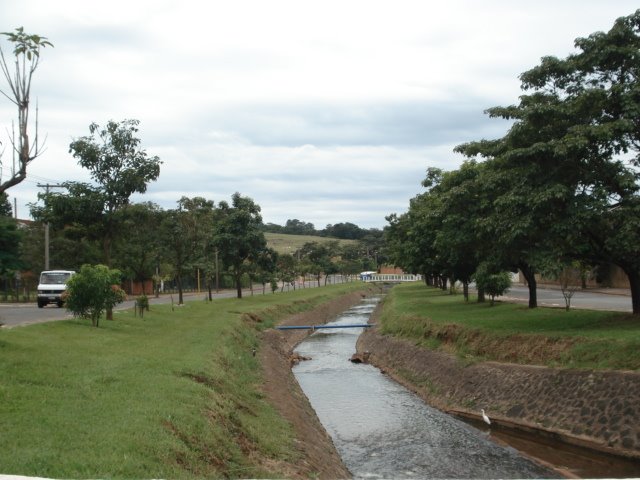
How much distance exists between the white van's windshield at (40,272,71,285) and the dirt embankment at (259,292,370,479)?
1220cm

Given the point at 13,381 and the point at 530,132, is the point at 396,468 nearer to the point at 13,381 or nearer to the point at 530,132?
the point at 13,381

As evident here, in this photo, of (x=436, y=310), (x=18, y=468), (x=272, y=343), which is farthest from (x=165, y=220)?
(x=18, y=468)

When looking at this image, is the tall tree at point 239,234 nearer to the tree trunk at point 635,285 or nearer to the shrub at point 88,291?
the shrub at point 88,291

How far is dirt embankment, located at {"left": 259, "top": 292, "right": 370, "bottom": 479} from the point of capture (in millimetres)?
11913

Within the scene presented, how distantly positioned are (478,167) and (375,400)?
12.2 meters

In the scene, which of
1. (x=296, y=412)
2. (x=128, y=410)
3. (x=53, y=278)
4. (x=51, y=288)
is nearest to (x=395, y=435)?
(x=296, y=412)

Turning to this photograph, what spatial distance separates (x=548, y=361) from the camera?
17.4 metres

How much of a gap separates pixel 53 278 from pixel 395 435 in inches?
1019

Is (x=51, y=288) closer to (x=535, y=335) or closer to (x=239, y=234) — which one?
(x=239, y=234)

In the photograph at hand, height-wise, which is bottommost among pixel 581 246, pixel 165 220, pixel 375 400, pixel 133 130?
pixel 375 400

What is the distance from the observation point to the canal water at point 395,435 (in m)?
13.6

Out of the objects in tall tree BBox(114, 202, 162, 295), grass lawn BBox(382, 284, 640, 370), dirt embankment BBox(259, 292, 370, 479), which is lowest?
dirt embankment BBox(259, 292, 370, 479)

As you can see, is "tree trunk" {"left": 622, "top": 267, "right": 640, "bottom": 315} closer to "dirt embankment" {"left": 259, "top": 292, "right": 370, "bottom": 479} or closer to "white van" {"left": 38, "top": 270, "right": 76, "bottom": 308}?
"dirt embankment" {"left": 259, "top": 292, "right": 370, "bottom": 479}

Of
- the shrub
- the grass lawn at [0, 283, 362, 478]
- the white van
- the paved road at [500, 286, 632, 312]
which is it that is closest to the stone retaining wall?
the grass lawn at [0, 283, 362, 478]
